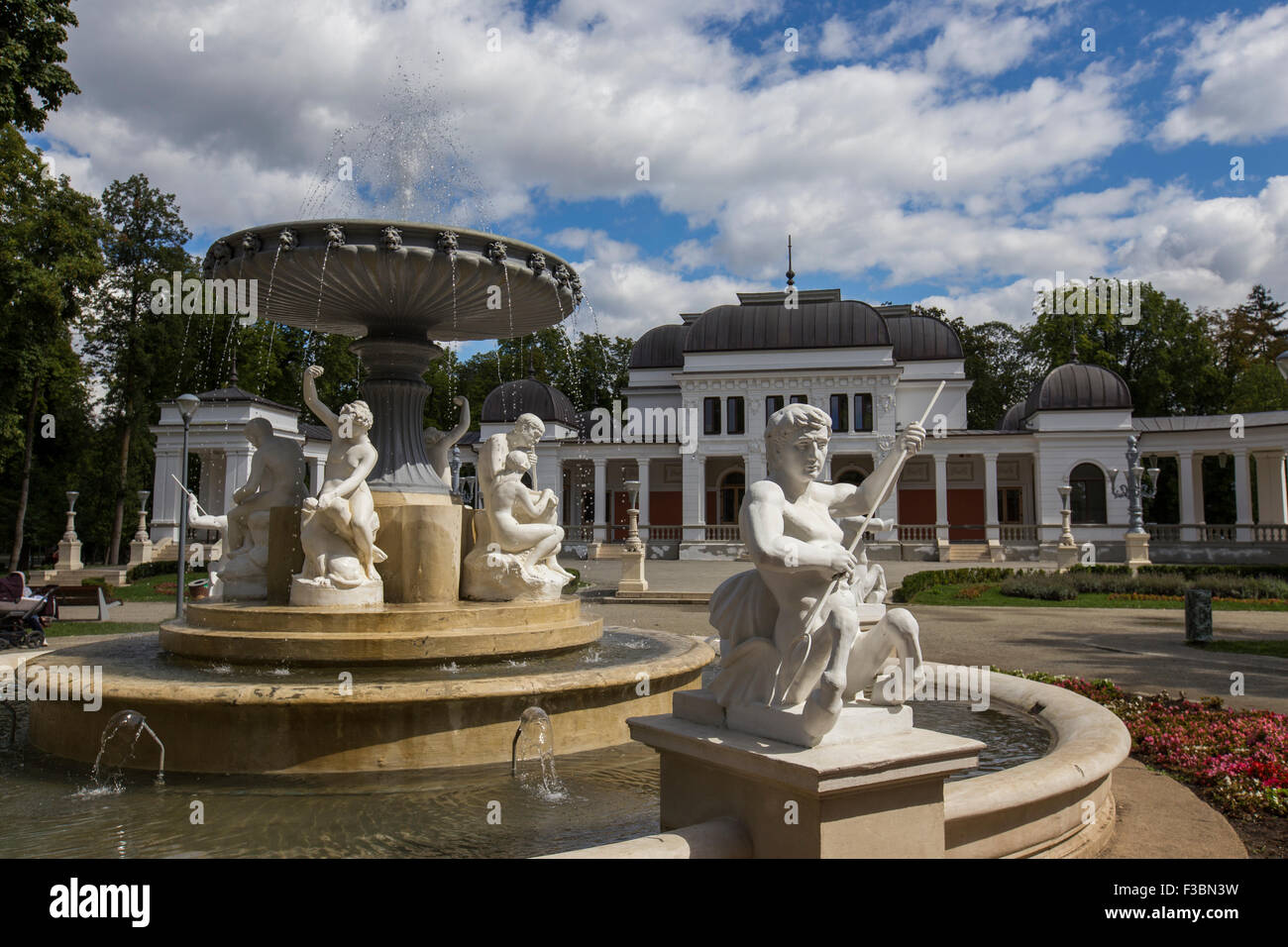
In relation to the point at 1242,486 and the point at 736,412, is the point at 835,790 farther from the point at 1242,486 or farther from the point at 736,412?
the point at 1242,486

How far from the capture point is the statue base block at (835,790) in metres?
2.80

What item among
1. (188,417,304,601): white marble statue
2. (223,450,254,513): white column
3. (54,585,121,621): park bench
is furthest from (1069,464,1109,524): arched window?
(188,417,304,601): white marble statue

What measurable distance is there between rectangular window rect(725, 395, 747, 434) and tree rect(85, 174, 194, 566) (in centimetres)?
2763

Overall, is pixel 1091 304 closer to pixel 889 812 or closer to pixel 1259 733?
pixel 1259 733

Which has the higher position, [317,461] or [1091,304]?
[1091,304]

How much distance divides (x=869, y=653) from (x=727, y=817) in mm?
812

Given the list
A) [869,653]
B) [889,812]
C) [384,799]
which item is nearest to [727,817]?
[889,812]

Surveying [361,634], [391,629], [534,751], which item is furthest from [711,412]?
[534,751]

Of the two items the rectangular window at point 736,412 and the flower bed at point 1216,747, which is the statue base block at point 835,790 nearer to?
the flower bed at point 1216,747

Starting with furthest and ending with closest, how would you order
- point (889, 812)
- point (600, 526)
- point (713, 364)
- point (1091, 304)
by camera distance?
point (1091, 304) < point (713, 364) < point (600, 526) < point (889, 812)

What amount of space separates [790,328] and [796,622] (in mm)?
43006

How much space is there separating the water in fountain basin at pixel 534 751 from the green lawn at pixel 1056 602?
660 inches

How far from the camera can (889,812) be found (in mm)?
2939
